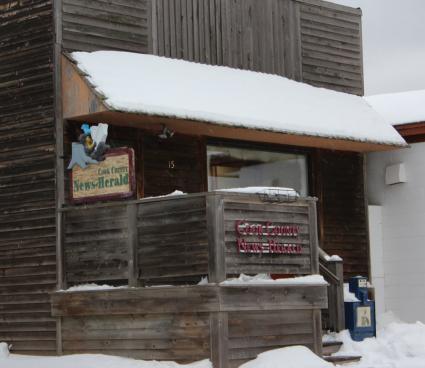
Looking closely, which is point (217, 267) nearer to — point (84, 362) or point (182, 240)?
point (182, 240)

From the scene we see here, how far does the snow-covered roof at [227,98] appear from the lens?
16703 mm

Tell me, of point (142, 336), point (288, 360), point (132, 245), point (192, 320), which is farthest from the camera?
point (132, 245)

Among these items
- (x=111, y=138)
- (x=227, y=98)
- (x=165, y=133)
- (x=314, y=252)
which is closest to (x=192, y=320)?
(x=314, y=252)

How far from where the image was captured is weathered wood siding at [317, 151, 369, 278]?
21328 millimetres

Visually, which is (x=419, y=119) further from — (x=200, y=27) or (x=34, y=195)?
(x=34, y=195)

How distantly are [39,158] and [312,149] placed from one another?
612cm

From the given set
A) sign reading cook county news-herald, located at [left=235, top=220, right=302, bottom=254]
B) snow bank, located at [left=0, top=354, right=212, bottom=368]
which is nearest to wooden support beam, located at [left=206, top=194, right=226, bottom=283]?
sign reading cook county news-herald, located at [left=235, top=220, right=302, bottom=254]

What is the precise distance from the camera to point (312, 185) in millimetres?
21172

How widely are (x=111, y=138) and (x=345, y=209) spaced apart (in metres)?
6.22

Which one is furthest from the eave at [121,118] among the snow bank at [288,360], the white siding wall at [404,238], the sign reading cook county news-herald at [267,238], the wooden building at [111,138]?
the snow bank at [288,360]

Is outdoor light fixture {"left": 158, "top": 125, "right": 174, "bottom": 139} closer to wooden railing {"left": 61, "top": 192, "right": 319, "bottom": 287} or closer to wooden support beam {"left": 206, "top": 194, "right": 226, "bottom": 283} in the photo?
wooden railing {"left": 61, "top": 192, "right": 319, "bottom": 287}

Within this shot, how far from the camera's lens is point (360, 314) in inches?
731

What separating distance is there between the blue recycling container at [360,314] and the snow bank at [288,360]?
2928 mm

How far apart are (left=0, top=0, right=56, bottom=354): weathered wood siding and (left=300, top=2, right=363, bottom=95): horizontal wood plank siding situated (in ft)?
20.4
